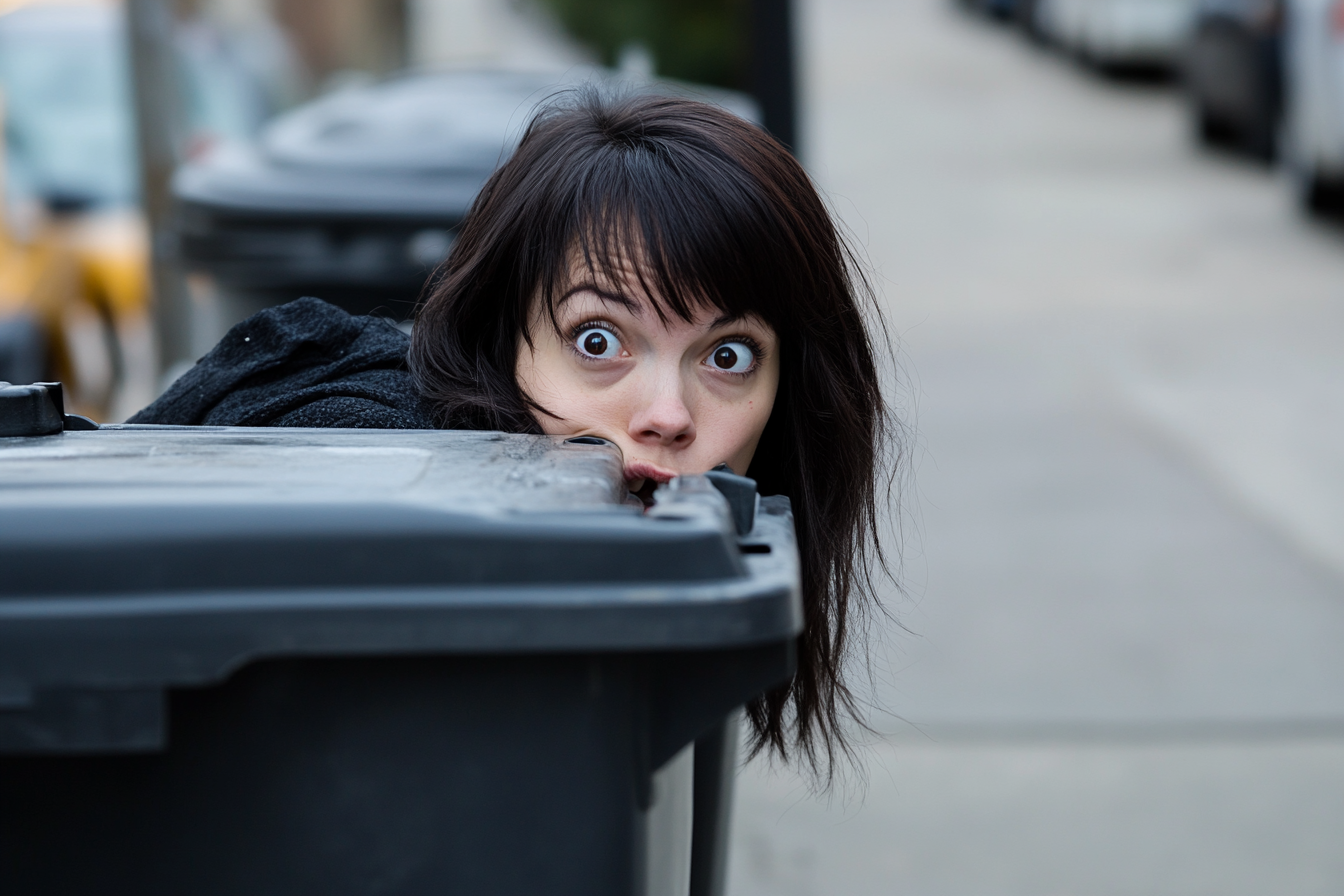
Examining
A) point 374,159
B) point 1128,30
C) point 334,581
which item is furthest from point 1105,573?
point 1128,30

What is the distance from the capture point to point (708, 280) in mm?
1563

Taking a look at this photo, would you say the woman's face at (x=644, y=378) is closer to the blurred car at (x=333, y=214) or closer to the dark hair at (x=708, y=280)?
the dark hair at (x=708, y=280)

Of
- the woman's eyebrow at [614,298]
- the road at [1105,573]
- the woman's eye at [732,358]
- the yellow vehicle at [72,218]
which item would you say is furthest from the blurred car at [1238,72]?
the woman's eyebrow at [614,298]

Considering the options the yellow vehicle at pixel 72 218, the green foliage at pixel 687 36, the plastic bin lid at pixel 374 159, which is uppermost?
the plastic bin lid at pixel 374 159

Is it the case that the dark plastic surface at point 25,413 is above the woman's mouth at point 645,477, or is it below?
above

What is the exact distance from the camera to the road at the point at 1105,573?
Answer: 342 cm

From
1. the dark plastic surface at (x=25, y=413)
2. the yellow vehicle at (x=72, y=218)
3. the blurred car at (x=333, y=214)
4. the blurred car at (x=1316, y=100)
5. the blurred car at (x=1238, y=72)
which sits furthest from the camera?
the blurred car at (x=1238, y=72)

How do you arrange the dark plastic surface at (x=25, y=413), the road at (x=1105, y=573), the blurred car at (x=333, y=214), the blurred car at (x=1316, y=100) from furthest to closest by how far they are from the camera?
the blurred car at (x=1316, y=100) < the blurred car at (x=333, y=214) < the road at (x=1105, y=573) < the dark plastic surface at (x=25, y=413)

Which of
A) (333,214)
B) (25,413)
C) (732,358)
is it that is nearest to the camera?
(25,413)

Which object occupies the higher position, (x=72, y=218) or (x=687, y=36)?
(x=687, y=36)

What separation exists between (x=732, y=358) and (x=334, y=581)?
26.3 inches

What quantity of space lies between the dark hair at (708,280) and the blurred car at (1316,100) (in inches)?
294

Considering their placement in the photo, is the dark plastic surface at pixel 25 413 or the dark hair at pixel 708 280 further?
the dark hair at pixel 708 280

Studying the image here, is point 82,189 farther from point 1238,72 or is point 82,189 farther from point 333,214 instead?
point 1238,72
